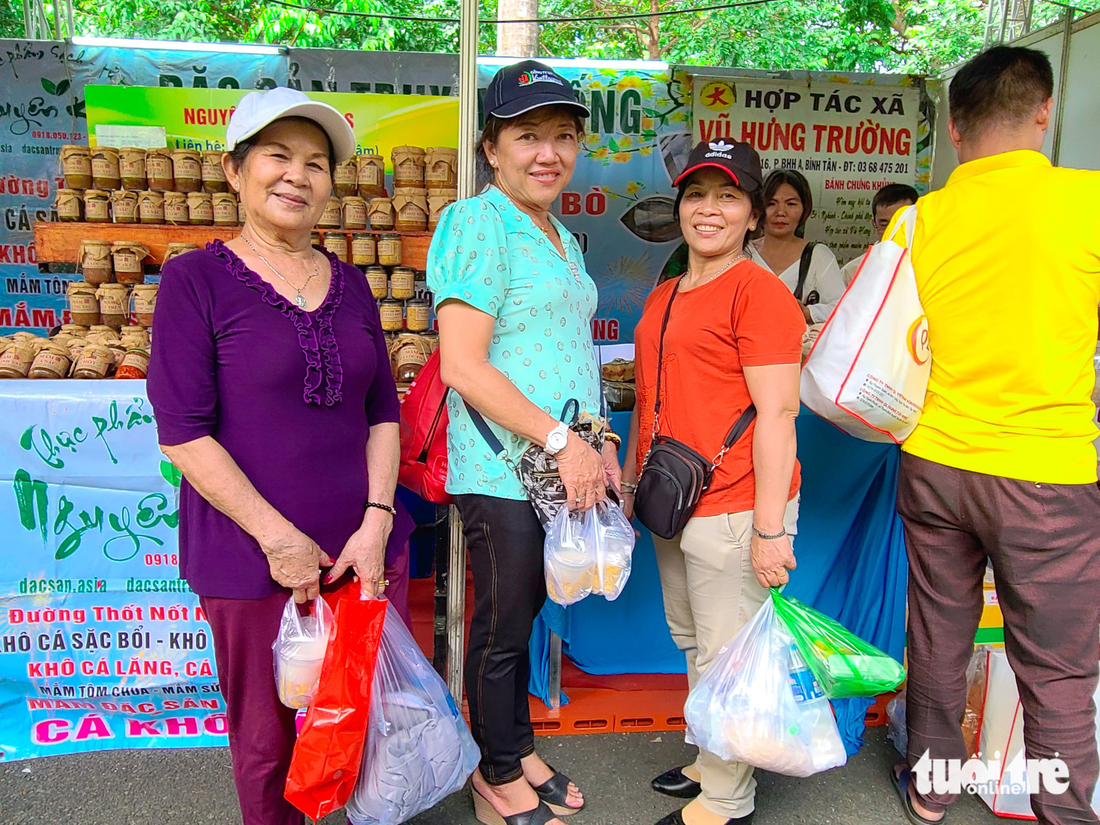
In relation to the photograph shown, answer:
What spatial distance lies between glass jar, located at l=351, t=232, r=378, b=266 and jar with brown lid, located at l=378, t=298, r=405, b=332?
165 millimetres

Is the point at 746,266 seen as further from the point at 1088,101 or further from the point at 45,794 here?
the point at 1088,101

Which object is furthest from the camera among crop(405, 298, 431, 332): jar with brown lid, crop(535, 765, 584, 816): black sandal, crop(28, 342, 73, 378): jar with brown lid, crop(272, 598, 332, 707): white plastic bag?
crop(405, 298, 431, 332): jar with brown lid

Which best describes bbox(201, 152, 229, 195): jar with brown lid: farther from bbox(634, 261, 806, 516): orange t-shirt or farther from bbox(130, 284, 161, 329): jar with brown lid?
bbox(634, 261, 806, 516): orange t-shirt

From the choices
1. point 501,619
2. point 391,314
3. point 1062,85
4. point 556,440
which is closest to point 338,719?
point 501,619

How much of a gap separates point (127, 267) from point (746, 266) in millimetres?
2174

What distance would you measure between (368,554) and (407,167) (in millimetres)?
1813

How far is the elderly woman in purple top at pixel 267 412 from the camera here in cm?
141

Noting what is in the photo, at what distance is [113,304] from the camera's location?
266cm

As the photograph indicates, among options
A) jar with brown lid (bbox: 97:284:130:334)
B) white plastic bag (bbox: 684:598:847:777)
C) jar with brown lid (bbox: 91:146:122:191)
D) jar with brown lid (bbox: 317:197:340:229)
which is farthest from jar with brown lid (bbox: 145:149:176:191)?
white plastic bag (bbox: 684:598:847:777)

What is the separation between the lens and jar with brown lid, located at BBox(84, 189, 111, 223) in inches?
106

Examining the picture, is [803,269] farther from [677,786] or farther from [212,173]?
[212,173]

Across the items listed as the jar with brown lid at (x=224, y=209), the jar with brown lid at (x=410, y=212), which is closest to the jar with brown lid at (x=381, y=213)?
the jar with brown lid at (x=410, y=212)

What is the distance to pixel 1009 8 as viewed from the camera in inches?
187

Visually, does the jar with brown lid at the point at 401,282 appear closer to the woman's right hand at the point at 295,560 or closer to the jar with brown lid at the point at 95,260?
the jar with brown lid at the point at 95,260
